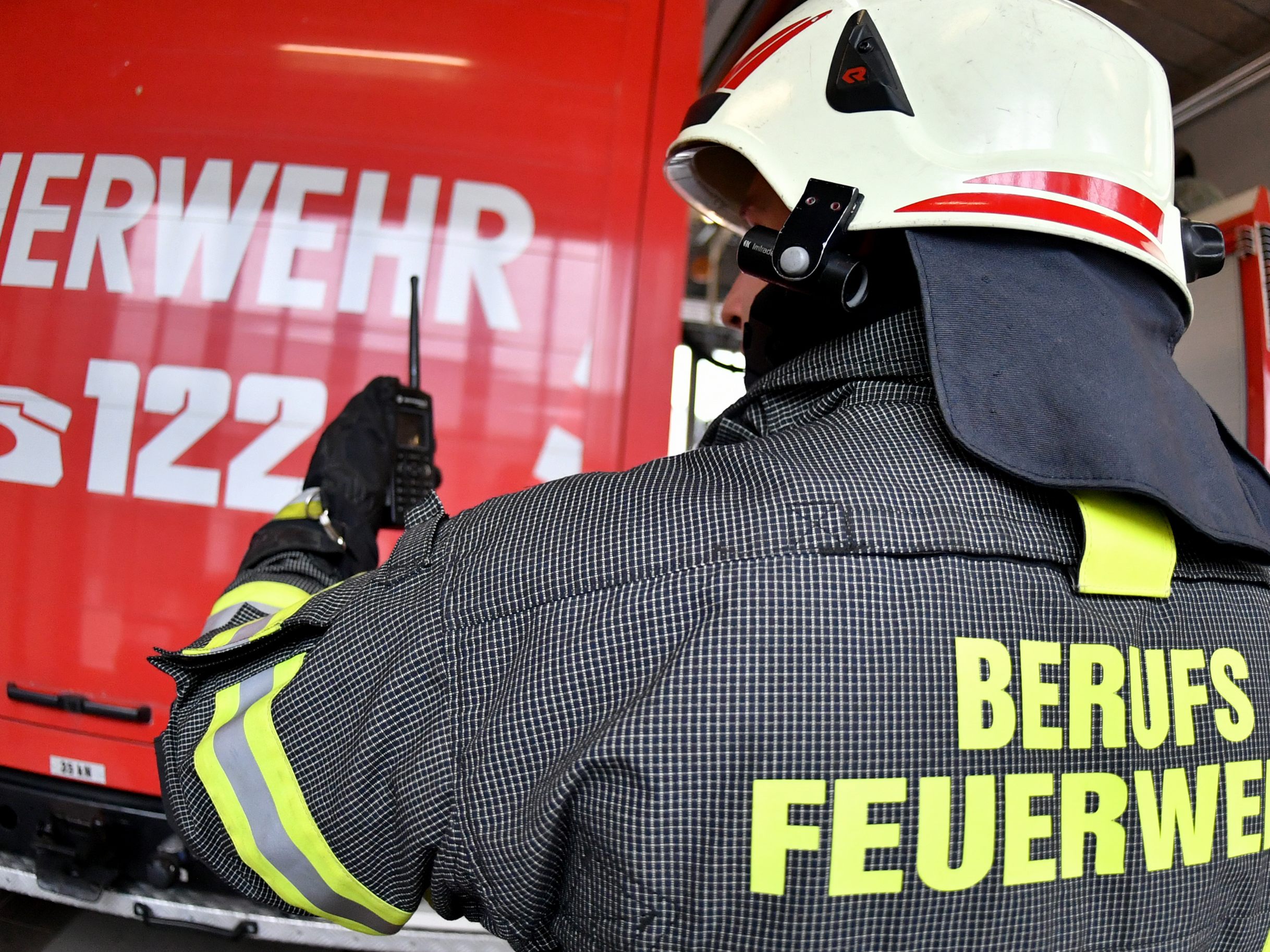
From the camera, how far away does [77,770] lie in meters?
1.19

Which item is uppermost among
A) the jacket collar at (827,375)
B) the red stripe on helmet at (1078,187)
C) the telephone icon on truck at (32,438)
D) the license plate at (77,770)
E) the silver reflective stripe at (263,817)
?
the red stripe on helmet at (1078,187)

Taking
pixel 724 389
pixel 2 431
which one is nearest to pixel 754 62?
pixel 2 431

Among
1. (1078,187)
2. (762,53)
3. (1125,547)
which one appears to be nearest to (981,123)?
(1078,187)

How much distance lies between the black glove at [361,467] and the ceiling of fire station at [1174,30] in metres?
2.03

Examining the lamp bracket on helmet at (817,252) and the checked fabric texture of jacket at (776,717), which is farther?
the lamp bracket on helmet at (817,252)

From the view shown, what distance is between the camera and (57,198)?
4.04ft

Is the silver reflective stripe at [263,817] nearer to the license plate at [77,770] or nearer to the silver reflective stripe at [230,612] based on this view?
the silver reflective stripe at [230,612]

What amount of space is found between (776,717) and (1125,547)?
27 cm

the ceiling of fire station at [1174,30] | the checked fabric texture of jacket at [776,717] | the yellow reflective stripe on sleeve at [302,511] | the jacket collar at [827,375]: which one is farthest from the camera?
the ceiling of fire station at [1174,30]

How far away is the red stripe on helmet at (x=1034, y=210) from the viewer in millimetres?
636

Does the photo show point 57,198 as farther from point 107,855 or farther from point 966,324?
point 966,324

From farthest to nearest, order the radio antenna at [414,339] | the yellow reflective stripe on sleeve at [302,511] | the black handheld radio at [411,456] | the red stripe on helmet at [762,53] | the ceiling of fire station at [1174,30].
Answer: the ceiling of fire station at [1174,30] → the radio antenna at [414,339] → the black handheld radio at [411,456] → the yellow reflective stripe on sleeve at [302,511] → the red stripe on helmet at [762,53]

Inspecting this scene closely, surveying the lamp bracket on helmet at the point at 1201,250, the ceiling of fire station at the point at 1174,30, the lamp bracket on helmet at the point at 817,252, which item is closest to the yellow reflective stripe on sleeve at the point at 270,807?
the lamp bracket on helmet at the point at 817,252

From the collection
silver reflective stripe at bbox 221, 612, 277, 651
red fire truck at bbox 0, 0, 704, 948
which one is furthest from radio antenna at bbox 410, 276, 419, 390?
silver reflective stripe at bbox 221, 612, 277, 651
